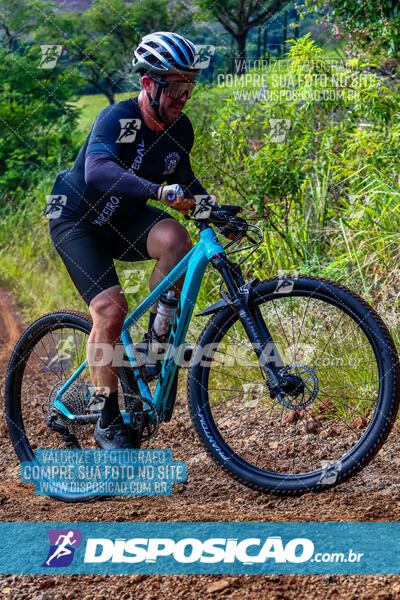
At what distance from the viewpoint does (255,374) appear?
4191 millimetres

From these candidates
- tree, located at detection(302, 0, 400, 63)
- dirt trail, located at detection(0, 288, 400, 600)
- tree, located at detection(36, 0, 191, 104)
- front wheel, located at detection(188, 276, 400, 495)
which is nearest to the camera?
dirt trail, located at detection(0, 288, 400, 600)

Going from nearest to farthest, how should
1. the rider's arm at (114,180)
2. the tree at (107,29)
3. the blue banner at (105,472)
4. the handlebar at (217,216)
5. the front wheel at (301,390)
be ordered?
the front wheel at (301,390)
the rider's arm at (114,180)
the handlebar at (217,216)
the blue banner at (105,472)
the tree at (107,29)

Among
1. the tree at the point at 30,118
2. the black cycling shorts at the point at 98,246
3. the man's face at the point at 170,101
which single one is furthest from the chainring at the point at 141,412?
the tree at the point at 30,118

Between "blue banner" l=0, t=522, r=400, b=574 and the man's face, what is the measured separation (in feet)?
6.32

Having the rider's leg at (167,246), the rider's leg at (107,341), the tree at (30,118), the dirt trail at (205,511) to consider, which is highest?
the tree at (30,118)

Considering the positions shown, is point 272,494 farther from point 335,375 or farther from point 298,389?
point 335,375

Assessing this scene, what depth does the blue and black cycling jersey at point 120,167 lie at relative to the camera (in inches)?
129

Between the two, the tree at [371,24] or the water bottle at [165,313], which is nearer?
the water bottle at [165,313]

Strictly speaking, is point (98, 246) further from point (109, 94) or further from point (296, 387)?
point (109, 94)

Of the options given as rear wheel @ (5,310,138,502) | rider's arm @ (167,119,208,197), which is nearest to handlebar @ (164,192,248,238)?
rider's arm @ (167,119,208,197)

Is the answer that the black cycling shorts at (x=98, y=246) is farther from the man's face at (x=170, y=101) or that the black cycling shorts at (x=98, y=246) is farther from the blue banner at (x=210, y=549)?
the blue banner at (x=210, y=549)

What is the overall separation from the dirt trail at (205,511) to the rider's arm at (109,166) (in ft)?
4.82

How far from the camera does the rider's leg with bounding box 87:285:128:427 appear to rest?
11.8ft

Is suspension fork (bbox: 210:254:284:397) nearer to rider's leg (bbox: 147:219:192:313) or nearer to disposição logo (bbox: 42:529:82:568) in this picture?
rider's leg (bbox: 147:219:192:313)
